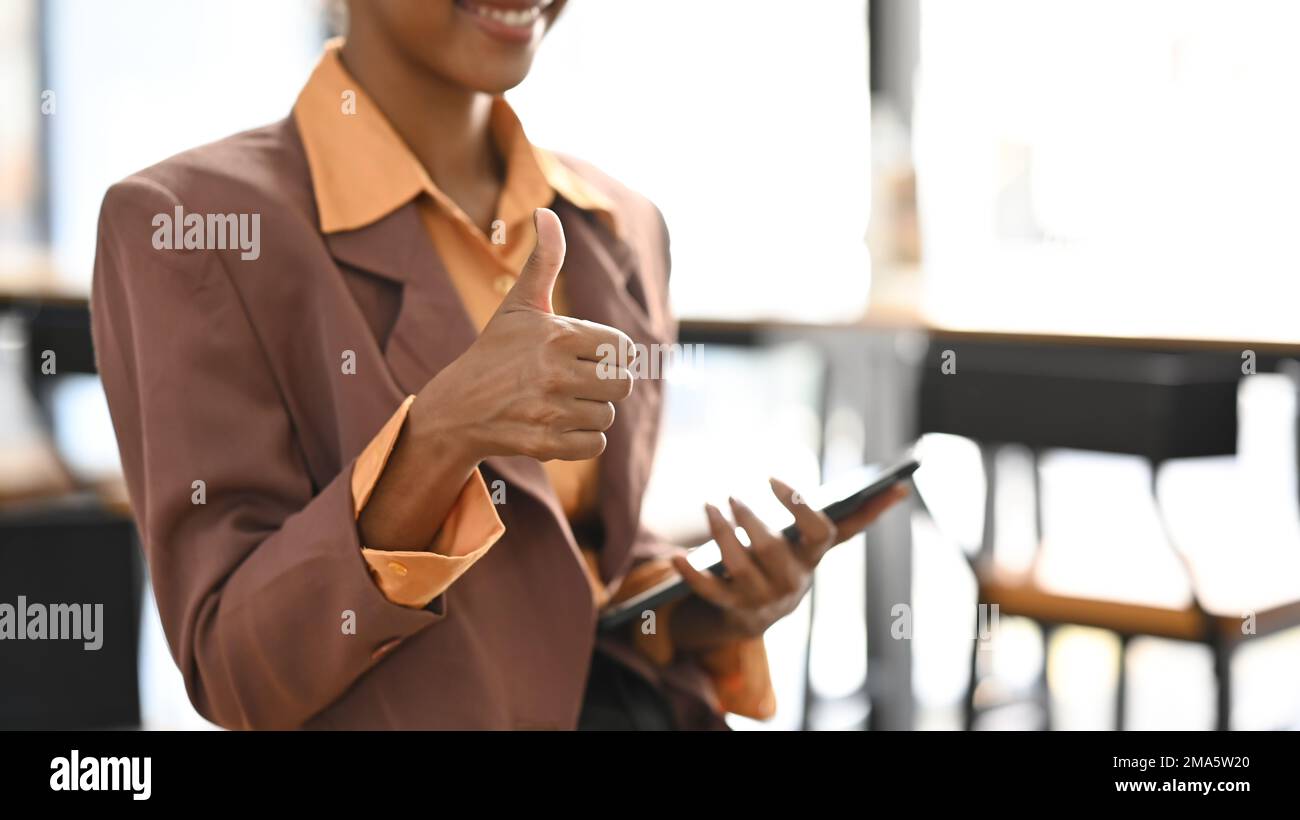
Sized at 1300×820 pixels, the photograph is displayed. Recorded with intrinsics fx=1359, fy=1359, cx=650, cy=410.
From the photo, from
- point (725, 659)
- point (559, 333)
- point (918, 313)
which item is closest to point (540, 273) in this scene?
point (559, 333)

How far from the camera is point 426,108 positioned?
1.07 meters

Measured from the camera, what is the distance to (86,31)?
5.68 m

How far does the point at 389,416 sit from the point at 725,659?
0.45 meters

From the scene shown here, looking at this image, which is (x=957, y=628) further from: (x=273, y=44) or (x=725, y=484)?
(x=273, y=44)

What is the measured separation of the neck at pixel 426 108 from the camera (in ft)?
3.46

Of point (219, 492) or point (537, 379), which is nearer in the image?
point (537, 379)

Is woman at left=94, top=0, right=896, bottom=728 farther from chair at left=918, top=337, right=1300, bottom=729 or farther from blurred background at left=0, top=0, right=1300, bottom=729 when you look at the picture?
chair at left=918, top=337, right=1300, bottom=729

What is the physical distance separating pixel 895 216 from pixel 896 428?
1267mm

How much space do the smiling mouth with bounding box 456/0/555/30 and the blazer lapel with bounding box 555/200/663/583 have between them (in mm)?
192

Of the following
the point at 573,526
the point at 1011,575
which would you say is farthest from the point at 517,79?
the point at 1011,575

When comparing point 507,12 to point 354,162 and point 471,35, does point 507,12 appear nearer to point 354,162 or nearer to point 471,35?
point 471,35

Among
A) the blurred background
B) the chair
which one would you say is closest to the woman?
the blurred background

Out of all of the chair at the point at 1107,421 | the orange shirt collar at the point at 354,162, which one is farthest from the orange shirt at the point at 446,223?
the chair at the point at 1107,421

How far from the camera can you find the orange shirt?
2.77 ft
